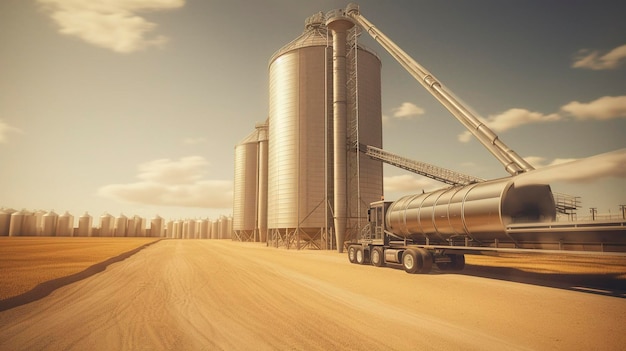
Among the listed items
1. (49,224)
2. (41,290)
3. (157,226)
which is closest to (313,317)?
(41,290)

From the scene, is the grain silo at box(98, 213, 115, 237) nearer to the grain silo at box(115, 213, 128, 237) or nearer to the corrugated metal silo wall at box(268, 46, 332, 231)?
the grain silo at box(115, 213, 128, 237)

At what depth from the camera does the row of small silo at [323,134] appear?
3616 centimetres

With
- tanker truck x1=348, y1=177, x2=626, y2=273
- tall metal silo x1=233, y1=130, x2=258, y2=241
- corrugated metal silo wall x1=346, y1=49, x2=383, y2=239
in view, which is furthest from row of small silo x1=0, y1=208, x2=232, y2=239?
tanker truck x1=348, y1=177, x2=626, y2=273

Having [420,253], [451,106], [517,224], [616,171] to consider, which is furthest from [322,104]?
[616,171]

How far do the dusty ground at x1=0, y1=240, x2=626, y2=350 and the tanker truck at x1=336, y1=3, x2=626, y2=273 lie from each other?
174 centimetres

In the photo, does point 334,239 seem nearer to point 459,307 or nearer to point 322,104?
point 322,104

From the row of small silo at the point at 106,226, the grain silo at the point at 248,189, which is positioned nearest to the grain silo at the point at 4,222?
the row of small silo at the point at 106,226

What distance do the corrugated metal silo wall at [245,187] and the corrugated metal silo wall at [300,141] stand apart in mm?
23265

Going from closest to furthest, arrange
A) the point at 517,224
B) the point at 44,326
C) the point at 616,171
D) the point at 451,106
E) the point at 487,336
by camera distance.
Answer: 1. the point at 487,336
2. the point at 44,326
3. the point at 616,171
4. the point at 517,224
5. the point at 451,106

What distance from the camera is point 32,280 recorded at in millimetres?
12484

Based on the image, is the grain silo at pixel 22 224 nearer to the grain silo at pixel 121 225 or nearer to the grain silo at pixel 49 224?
the grain silo at pixel 49 224

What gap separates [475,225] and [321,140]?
2653cm

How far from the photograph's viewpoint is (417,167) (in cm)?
3166

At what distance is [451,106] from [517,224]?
13.2 m
